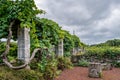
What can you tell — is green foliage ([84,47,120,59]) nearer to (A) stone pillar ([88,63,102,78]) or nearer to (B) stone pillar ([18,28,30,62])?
(A) stone pillar ([88,63,102,78])

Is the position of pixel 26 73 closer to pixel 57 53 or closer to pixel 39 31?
pixel 39 31

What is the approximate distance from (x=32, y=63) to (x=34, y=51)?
Result: 2.59 feet

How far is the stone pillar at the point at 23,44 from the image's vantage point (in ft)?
24.6

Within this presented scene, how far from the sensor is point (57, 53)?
13.4 m

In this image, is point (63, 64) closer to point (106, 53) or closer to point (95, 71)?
point (95, 71)

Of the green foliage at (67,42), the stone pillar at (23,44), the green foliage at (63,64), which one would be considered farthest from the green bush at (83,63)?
the stone pillar at (23,44)

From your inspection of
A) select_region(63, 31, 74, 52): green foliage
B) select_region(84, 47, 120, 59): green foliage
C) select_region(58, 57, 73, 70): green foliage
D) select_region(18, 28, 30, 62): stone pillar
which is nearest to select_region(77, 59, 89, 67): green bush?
select_region(84, 47, 120, 59): green foliage

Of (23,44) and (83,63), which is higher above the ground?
(23,44)

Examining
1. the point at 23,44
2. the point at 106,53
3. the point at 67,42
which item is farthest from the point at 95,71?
the point at 106,53

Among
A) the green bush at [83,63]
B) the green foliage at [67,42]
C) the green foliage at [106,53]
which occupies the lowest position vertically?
the green bush at [83,63]

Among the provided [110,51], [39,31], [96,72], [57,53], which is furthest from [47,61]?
[110,51]

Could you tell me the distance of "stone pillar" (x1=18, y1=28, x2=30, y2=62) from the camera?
7512 mm

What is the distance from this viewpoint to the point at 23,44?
24.7ft

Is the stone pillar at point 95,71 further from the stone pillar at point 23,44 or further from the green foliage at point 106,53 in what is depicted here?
the green foliage at point 106,53
